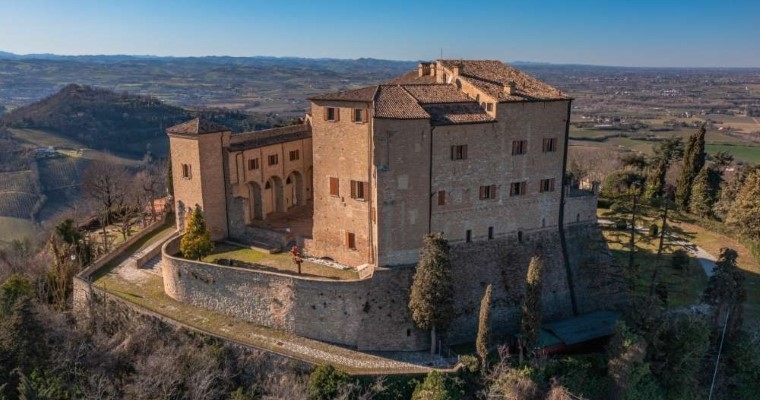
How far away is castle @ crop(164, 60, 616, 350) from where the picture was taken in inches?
1066

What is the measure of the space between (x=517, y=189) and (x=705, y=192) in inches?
1099

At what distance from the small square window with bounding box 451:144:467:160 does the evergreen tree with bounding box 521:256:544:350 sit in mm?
6562

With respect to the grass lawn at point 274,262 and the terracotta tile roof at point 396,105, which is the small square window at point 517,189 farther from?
the grass lawn at point 274,262

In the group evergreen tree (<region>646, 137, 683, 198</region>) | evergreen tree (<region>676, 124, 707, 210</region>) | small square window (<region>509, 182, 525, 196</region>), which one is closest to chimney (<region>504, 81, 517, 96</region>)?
small square window (<region>509, 182, 525, 196</region>)

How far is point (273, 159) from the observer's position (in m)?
37.2

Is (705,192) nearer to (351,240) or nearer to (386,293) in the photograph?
(351,240)

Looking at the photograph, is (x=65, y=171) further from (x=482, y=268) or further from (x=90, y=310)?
(x=482, y=268)

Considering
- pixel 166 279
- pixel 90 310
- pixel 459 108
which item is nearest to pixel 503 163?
pixel 459 108

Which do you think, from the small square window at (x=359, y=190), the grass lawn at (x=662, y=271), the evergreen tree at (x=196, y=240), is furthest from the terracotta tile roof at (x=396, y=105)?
the grass lawn at (x=662, y=271)

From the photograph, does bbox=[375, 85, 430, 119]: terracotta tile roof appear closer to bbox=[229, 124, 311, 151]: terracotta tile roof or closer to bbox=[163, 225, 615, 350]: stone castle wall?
bbox=[163, 225, 615, 350]: stone castle wall

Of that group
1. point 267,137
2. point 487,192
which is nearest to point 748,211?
point 487,192

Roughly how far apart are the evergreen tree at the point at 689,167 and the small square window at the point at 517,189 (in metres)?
28.2

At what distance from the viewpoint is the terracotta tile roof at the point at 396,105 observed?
87.6ft

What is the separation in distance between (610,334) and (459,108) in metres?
14.3
